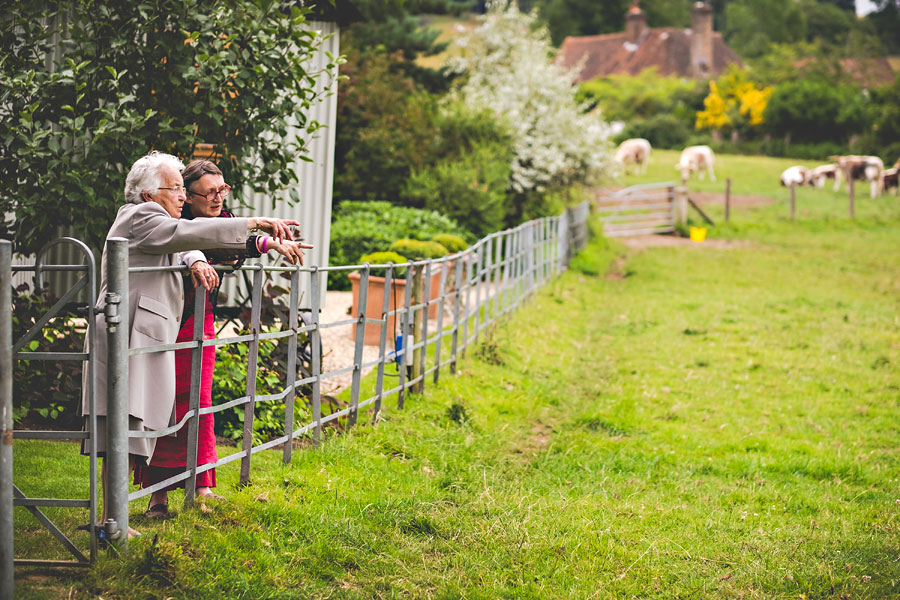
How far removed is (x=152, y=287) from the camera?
3.95 metres

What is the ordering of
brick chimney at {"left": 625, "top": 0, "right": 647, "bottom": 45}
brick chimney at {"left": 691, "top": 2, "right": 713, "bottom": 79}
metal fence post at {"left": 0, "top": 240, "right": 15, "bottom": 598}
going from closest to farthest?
metal fence post at {"left": 0, "top": 240, "right": 15, "bottom": 598} < brick chimney at {"left": 691, "top": 2, "right": 713, "bottom": 79} < brick chimney at {"left": 625, "top": 0, "right": 647, "bottom": 45}

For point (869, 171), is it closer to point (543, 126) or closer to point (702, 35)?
point (543, 126)

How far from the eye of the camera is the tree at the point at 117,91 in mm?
5945

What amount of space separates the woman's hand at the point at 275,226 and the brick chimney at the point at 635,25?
76.2 meters

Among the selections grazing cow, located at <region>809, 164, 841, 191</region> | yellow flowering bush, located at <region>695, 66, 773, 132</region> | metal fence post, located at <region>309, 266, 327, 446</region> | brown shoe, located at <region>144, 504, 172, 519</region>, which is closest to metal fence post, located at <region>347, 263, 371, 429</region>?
metal fence post, located at <region>309, 266, 327, 446</region>

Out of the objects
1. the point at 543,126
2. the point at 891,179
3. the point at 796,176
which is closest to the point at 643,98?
the point at 891,179

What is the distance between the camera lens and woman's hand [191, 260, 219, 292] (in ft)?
13.0

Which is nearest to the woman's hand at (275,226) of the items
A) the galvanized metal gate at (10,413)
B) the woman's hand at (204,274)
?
the woman's hand at (204,274)

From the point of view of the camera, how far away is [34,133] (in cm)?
595

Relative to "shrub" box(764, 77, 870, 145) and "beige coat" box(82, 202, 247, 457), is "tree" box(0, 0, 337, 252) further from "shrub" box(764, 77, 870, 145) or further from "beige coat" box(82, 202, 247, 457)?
"shrub" box(764, 77, 870, 145)

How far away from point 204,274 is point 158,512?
121cm

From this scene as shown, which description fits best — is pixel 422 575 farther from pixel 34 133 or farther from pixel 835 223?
pixel 835 223

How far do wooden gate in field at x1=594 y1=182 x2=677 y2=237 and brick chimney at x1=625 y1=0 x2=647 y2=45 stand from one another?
170 ft

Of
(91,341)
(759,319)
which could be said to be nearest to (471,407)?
(91,341)
